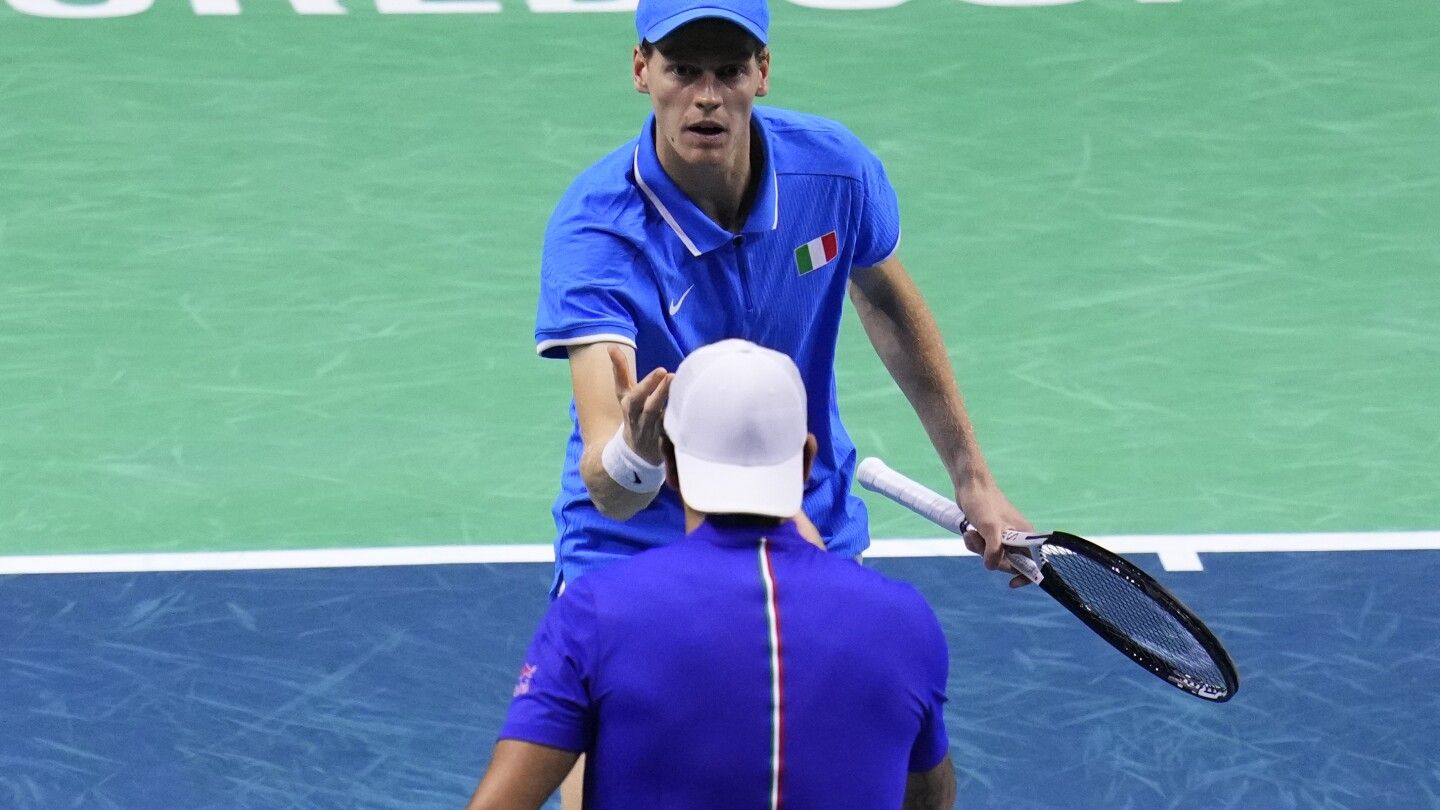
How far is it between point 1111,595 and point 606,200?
1.46m

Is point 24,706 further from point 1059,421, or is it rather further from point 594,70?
point 594,70

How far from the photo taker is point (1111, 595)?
521 cm

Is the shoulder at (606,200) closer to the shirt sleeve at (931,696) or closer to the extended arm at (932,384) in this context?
the extended arm at (932,384)

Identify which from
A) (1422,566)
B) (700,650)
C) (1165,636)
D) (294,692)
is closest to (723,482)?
(700,650)

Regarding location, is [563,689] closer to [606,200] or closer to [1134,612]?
[606,200]

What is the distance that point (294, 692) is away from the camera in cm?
671

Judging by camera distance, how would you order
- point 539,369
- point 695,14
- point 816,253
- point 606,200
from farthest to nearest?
point 539,369
point 816,253
point 606,200
point 695,14

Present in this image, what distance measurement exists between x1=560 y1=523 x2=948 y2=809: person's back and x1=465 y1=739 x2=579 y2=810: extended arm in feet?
0.25

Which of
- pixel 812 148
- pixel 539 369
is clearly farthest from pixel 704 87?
pixel 539 369

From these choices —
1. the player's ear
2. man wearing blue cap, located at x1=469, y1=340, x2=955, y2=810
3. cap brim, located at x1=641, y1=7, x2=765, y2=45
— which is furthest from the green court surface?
man wearing blue cap, located at x1=469, y1=340, x2=955, y2=810

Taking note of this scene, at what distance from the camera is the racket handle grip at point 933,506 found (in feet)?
16.9

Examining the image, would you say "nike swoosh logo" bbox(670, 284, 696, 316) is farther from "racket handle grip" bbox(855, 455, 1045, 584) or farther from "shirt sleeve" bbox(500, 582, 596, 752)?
"shirt sleeve" bbox(500, 582, 596, 752)

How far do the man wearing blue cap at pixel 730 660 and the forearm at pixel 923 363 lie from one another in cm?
159

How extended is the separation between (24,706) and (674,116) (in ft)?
10.1
